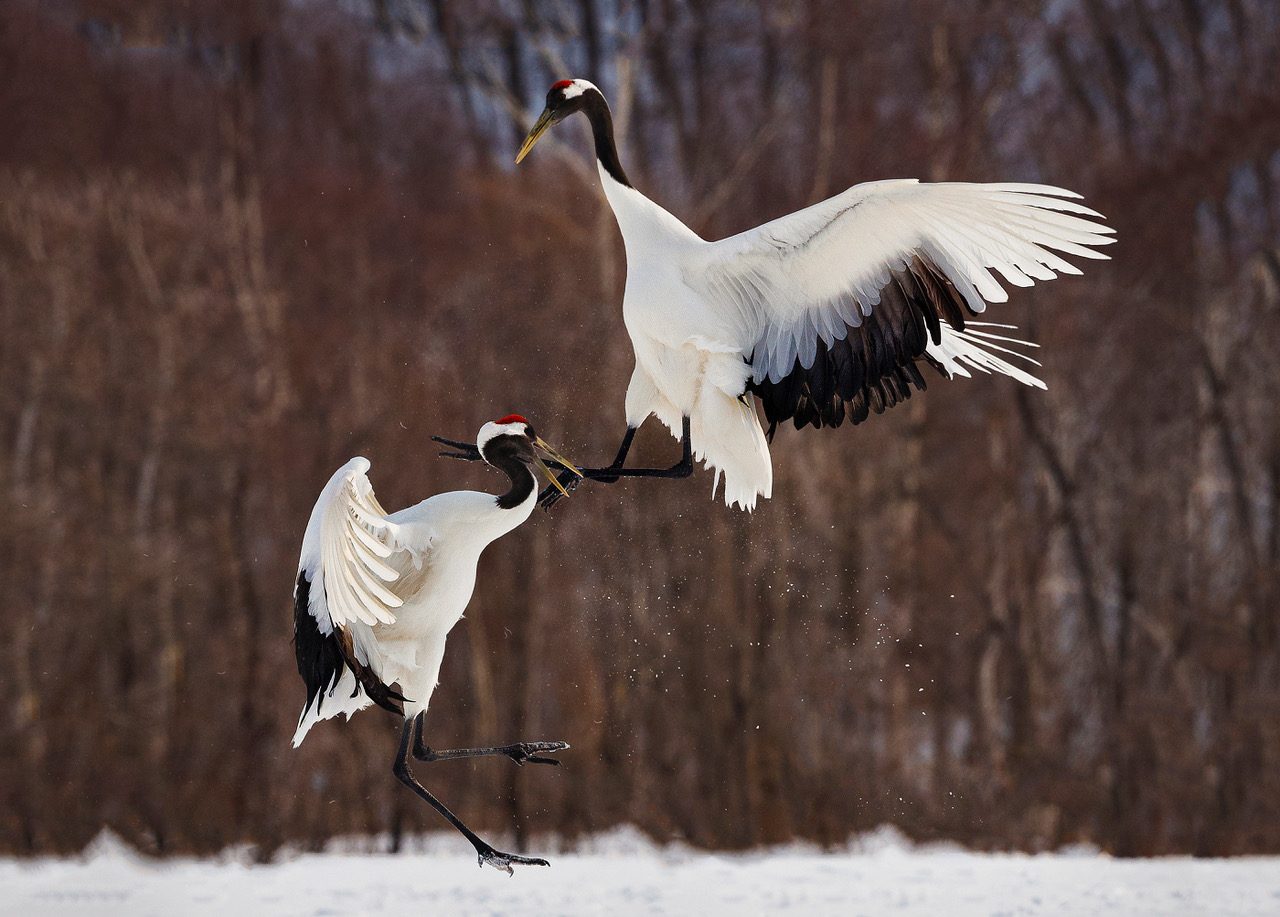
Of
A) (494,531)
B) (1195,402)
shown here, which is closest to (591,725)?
(1195,402)

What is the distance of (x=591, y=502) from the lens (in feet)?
31.7

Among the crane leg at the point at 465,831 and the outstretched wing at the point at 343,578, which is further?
the crane leg at the point at 465,831

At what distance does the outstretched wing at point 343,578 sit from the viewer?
3.36 metres

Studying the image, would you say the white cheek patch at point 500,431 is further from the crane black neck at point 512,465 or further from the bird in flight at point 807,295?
the bird in flight at point 807,295

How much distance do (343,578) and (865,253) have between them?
1625 mm

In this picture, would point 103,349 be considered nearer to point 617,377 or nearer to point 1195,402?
point 617,377

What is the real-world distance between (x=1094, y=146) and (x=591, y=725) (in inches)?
251

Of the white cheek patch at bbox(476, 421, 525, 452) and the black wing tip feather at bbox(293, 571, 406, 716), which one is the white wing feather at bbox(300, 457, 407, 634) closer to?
the black wing tip feather at bbox(293, 571, 406, 716)

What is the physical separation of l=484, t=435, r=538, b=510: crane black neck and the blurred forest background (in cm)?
529

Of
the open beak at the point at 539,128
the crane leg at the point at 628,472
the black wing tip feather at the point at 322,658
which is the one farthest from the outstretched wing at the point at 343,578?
the open beak at the point at 539,128

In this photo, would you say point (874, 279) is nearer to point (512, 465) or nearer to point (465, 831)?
point (512, 465)

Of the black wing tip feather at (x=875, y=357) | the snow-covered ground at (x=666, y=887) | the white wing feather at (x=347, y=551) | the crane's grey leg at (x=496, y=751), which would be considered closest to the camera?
the white wing feather at (x=347, y=551)

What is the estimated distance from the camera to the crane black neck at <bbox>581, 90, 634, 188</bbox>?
3.72 meters

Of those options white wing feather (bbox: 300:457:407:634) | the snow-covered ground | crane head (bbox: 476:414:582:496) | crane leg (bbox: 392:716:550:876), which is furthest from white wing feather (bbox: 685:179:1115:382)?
the snow-covered ground
